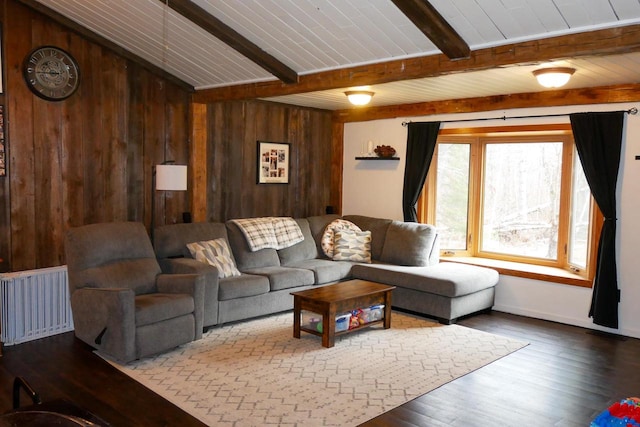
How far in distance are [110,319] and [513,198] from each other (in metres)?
4.57

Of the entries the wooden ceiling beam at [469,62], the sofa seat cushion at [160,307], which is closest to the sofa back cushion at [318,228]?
the wooden ceiling beam at [469,62]

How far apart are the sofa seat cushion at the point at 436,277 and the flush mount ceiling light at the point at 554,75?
204 centimetres

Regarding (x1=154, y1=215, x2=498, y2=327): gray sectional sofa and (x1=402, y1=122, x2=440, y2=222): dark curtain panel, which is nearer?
(x1=154, y1=215, x2=498, y2=327): gray sectional sofa

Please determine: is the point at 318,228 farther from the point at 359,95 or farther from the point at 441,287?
A: the point at 441,287

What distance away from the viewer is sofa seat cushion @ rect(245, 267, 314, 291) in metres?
5.61

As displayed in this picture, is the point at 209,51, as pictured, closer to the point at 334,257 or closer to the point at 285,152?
the point at 285,152

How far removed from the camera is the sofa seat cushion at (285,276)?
5.61 metres

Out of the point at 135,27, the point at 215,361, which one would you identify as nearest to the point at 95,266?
the point at 215,361

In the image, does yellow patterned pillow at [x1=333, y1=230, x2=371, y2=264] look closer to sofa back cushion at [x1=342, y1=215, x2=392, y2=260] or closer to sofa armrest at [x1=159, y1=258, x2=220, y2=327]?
sofa back cushion at [x1=342, y1=215, x2=392, y2=260]

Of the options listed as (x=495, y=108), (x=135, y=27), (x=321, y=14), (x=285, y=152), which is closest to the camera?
(x=321, y=14)

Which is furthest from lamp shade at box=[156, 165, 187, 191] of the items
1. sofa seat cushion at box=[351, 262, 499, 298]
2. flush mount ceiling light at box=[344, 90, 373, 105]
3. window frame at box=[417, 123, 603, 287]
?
window frame at box=[417, 123, 603, 287]

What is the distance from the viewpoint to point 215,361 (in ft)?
14.4

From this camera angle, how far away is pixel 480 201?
6.69 metres

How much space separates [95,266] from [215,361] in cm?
129
